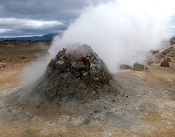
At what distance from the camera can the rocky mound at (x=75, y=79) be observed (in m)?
14.8

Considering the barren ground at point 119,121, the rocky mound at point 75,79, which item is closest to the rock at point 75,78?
the rocky mound at point 75,79

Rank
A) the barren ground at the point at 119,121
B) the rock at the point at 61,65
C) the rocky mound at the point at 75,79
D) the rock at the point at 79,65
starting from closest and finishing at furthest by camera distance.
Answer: the barren ground at the point at 119,121, the rocky mound at the point at 75,79, the rock at the point at 79,65, the rock at the point at 61,65

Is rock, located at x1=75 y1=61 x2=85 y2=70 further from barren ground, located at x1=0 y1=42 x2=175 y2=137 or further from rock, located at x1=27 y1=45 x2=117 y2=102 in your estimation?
barren ground, located at x1=0 y1=42 x2=175 y2=137

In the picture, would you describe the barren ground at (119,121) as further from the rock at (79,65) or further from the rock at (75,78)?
the rock at (79,65)

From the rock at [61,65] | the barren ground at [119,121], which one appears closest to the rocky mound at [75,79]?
the rock at [61,65]

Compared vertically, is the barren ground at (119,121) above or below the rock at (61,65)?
below

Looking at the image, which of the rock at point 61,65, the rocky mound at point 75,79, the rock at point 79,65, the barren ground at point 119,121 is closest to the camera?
the barren ground at point 119,121

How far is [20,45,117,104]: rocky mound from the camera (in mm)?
14812

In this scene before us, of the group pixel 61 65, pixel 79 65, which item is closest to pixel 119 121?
pixel 79 65

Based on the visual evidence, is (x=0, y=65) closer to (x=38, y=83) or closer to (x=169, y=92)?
(x=38, y=83)

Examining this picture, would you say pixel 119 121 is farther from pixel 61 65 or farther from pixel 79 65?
pixel 61 65

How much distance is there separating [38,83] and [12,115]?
2.54 meters

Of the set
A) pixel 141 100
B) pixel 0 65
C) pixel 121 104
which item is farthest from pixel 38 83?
pixel 0 65

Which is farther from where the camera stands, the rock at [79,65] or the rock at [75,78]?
the rock at [79,65]
